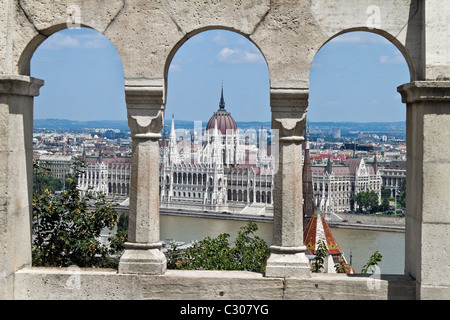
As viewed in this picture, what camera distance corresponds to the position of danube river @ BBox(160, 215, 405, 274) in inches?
1334

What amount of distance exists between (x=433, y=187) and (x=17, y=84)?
2.30 m

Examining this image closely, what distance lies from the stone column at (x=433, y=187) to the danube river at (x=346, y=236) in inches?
996

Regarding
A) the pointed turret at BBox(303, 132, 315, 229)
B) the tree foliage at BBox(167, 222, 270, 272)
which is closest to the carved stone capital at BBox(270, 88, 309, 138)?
the tree foliage at BBox(167, 222, 270, 272)

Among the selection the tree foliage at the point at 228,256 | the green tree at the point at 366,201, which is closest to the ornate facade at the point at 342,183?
the green tree at the point at 366,201

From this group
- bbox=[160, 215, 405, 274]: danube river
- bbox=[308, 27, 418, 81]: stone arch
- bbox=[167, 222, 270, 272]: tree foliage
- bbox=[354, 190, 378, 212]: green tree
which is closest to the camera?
bbox=[308, 27, 418, 81]: stone arch

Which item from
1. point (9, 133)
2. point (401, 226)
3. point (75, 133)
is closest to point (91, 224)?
point (9, 133)

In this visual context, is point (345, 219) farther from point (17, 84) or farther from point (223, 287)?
point (17, 84)

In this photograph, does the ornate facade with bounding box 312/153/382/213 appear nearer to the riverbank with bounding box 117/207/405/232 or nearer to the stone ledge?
the riverbank with bounding box 117/207/405/232

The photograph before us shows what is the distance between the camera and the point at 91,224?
237 inches

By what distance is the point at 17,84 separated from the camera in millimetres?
4105

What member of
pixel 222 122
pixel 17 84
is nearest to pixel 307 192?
pixel 17 84

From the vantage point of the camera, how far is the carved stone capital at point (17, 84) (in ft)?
13.3
